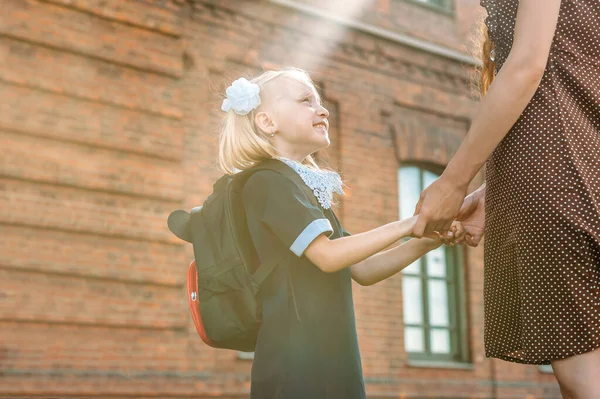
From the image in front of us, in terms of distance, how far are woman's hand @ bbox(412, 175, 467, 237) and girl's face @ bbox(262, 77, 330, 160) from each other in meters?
0.46

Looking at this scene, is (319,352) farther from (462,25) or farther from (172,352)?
(462,25)

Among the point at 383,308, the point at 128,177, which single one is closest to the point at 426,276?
the point at 383,308

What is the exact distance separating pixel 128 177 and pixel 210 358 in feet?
6.04

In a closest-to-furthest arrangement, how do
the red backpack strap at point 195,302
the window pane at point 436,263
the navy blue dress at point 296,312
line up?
the navy blue dress at point 296,312, the red backpack strap at point 195,302, the window pane at point 436,263

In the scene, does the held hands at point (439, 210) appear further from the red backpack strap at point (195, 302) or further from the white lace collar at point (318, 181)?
the red backpack strap at point (195, 302)

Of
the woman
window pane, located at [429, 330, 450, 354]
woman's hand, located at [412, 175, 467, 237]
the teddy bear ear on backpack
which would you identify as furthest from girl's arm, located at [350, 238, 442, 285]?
window pane, located at [429, 330, 450, 354]

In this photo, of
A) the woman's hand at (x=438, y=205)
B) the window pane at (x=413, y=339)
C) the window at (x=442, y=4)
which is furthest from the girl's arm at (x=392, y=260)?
the window at (x=442, y=4)

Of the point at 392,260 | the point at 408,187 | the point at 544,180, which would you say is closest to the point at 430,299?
the point at 408,187

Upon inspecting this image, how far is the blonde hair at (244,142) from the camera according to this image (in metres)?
2.89

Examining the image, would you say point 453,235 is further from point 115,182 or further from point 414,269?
point 414,269

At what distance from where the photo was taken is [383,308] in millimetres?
9578

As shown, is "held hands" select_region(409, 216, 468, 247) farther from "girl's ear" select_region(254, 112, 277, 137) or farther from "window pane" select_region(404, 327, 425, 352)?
"window pane" select_region(404, 327, 425, 352)

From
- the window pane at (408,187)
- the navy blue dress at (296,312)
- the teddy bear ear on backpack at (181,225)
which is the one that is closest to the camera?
the navy blue dress at (296,312)

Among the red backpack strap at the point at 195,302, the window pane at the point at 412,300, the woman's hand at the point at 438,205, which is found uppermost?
the woman's hand at the point at 438,205
